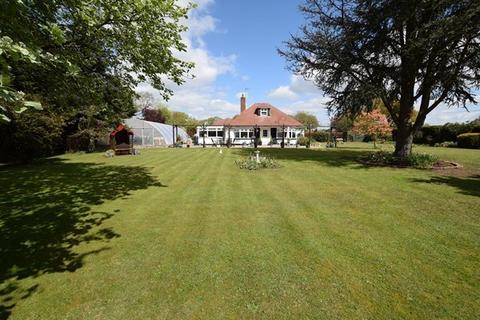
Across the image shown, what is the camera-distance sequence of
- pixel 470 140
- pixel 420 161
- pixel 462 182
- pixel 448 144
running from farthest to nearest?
pixel 448 144, pixel 470 140, pixel 420 161, pixel 462 182

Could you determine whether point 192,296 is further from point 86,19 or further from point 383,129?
point 383,129

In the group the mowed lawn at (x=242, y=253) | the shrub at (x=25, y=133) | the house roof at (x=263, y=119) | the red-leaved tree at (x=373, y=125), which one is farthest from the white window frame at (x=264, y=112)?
the mowed lawn at (x=242, y=253)

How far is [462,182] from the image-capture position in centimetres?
976

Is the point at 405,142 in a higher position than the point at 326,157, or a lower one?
higher

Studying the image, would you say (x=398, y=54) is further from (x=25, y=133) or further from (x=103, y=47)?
(x=25, y=133)

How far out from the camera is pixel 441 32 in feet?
38.4

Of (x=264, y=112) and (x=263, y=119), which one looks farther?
(x=264, y=112)

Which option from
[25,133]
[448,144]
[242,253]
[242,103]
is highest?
[242,103]

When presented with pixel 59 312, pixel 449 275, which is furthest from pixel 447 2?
pixel 59 312

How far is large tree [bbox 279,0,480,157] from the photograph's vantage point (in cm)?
1279

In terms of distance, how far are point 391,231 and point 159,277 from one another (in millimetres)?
4514

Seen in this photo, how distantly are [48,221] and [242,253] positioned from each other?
4797mm

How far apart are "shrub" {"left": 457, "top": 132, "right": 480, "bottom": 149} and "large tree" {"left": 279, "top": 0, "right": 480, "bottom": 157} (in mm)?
12986

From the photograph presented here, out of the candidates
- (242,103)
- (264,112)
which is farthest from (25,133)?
(242,103)
